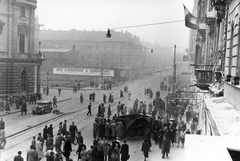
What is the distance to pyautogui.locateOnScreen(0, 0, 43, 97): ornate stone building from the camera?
31.3 metres

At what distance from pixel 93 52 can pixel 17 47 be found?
41840 millimetres

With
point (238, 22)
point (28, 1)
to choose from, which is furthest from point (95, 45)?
point (238, 22)

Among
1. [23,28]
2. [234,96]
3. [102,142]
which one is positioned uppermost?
[23,28]

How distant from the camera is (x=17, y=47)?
108 ft

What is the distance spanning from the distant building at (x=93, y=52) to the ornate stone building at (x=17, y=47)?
29950mm

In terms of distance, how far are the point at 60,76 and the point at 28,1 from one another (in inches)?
1100

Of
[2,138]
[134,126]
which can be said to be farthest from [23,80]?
[134,126]

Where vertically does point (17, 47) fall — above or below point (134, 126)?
above

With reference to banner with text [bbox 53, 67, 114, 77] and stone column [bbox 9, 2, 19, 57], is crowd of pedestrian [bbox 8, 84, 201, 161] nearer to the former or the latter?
stone column [bbox 9, 2, 19, 57]

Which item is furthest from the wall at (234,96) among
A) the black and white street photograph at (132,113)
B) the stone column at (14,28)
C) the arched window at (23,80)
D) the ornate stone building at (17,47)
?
the arched window at (23,80)

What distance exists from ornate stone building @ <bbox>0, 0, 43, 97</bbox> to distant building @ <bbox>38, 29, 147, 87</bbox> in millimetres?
29950

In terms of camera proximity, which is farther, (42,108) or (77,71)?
(77,71)

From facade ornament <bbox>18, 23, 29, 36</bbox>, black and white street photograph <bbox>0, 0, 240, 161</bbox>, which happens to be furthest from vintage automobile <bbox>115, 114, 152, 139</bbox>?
facade ornament <bbox>18, 23, 29, 36</bbox>

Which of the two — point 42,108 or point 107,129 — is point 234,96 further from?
point 42,108
